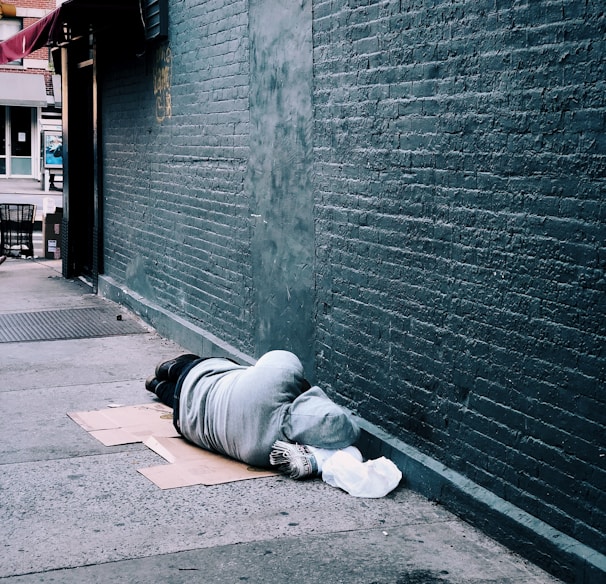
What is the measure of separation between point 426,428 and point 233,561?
1.41 metres

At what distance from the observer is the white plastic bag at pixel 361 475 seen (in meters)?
5.15

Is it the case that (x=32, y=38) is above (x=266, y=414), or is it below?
above

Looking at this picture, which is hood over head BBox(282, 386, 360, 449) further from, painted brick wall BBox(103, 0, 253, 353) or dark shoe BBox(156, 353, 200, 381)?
painted brick wall BBox(103, 0, 253, 353)

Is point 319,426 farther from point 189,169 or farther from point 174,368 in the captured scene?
point 189,169

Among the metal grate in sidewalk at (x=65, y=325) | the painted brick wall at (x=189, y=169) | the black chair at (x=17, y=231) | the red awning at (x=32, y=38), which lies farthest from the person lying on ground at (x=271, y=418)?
the black chair at (x=17, y=231)

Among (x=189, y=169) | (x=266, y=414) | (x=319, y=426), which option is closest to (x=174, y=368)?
(x=266, y=414)

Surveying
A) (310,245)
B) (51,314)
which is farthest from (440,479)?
(51,314)

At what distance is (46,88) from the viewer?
127 feet

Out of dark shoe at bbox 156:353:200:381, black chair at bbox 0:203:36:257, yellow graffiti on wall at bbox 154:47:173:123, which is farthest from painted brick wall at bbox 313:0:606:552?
black chair at bbox 0:203:36:257

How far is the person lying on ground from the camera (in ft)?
17.8

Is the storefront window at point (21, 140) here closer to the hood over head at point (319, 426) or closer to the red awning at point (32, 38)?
the red awning at point (32, 38)

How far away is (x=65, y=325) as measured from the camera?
10180mm

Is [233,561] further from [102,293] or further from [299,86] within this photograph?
[102,293]

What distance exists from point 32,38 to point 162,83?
7.83 ft
